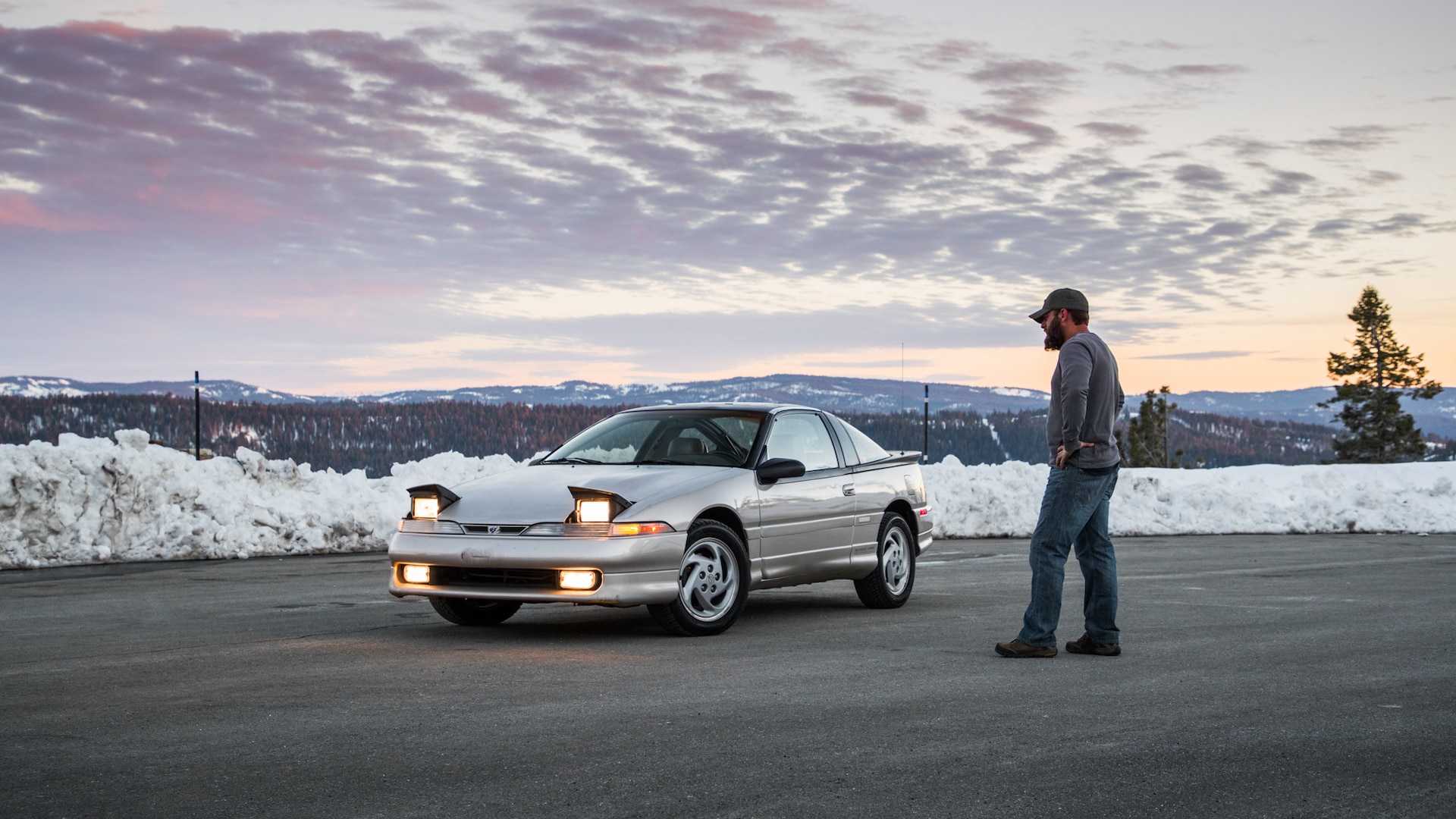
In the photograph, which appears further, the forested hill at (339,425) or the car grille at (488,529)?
the forested hill at (339,425)

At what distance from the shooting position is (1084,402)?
778 cm

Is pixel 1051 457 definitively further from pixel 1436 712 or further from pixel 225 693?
pixel 225 693

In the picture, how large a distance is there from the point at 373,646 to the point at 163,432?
128m

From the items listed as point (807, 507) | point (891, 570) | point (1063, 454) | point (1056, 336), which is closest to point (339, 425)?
point (891, 570)

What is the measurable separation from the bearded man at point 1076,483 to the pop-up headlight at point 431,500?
364cm

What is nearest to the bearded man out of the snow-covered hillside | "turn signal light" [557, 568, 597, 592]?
"turn signal light" [557, 568, 597, 592]

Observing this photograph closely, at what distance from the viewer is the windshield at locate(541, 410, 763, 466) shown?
9820 millimetres

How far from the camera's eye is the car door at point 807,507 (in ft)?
31.7

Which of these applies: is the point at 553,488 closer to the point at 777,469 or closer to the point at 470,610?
the point at 470,610

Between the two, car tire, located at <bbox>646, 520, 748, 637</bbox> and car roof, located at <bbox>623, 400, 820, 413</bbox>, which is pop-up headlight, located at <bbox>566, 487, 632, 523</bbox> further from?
car roof, located at <bbox>623, 400, 820, 413</bbox>

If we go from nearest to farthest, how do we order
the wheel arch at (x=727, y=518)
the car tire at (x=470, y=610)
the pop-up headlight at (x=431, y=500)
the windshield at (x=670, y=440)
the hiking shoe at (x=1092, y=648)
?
the hiking shoe at (x=1092, y=648)
the pop-up headlight at (x=431, y=500)
the wheel arch at (x=727, y=518)
the car tire at (x=470, y=610)
the windshield at (x=670, y=440)

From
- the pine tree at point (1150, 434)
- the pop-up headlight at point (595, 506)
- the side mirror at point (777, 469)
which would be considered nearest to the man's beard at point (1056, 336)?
the side mirror at point (777, 469)

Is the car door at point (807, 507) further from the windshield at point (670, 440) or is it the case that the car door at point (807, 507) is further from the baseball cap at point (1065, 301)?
the baseball cap at point (1065, 301)

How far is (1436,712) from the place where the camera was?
6172 mm
